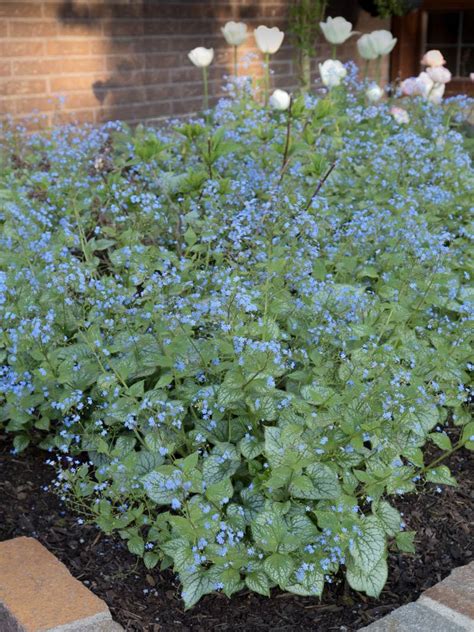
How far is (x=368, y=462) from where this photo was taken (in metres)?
2.13

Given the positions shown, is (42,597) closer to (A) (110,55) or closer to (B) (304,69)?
(A) (110,55)

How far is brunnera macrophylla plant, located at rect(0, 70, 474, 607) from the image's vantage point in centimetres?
199

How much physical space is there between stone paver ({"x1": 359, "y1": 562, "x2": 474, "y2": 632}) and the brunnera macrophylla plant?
0.10 m

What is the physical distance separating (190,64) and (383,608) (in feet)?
16.2

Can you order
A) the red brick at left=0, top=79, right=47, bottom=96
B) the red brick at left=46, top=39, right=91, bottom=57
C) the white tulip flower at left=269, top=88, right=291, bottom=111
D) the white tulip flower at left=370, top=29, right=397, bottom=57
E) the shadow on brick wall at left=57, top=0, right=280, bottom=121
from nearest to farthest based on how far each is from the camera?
the white tulip flower at left=269, top=88, right=291, bottom=111 → the white tulip flower at left=370, top=29, right=397, bottom=57 → the red brick at left=0, top=79, right=47, bottom=96 → the red brick at left=46, top=39, right=91, bottom=57 → the shadow on brick wall at left=57, top=0, right=280, bottom=121

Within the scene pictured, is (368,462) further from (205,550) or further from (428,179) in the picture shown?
(428,179)

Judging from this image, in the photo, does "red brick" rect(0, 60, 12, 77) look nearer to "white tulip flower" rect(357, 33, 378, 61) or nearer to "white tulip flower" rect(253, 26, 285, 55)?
"white tulip flower" rect(253, 26, 285, 55)

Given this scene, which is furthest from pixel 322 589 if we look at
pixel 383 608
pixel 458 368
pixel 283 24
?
pixel 283 24

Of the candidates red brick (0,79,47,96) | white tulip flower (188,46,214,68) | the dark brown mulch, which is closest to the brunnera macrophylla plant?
the dark brown mulch

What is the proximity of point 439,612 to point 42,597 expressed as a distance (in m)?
0.91

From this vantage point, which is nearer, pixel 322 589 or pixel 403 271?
pixel 322 589

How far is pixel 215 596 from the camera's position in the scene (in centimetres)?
207

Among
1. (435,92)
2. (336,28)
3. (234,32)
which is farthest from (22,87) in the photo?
(435,92)

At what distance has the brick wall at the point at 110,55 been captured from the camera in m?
5.18
